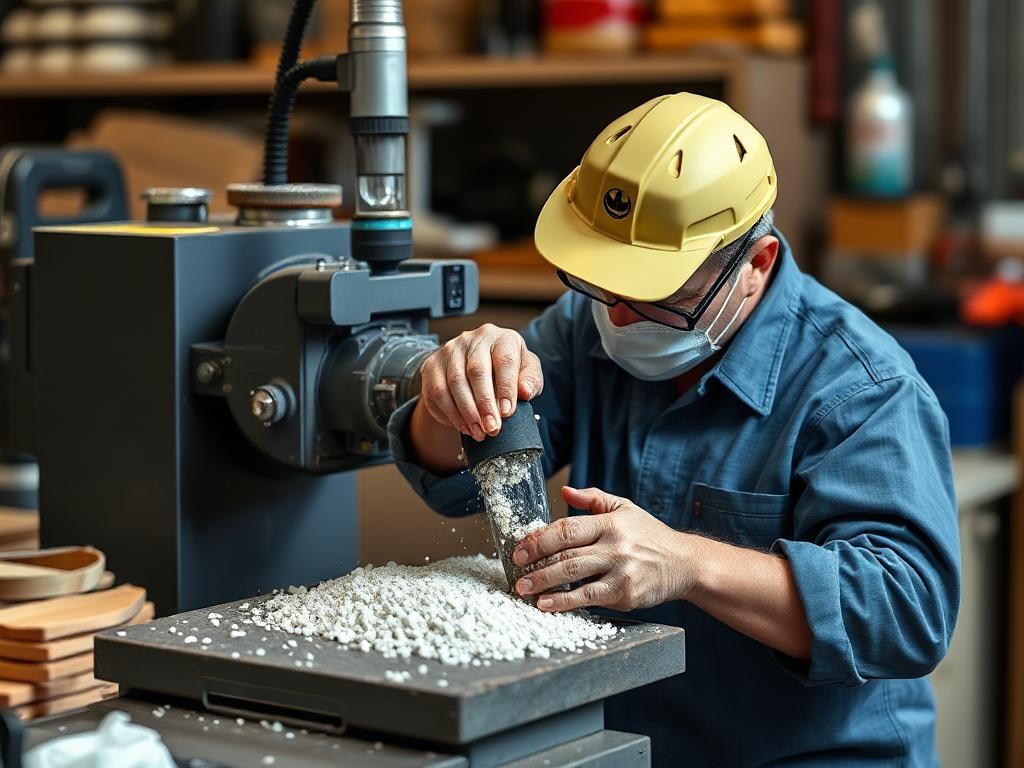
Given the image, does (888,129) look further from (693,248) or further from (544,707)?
(544,707)

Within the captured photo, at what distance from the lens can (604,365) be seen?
147 centimetres

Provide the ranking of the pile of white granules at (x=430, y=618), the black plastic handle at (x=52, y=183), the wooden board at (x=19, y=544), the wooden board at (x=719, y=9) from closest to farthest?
the pile of white granules at (x=430, y=618) → the wooden board at (x=19, y=544) → the black plastic handle at (x=52, y=183) → the wooden board at (x=719, y=9)

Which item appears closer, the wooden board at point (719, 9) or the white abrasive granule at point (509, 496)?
the white abrasive granule at point (509, 496)

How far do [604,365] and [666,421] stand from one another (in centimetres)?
11

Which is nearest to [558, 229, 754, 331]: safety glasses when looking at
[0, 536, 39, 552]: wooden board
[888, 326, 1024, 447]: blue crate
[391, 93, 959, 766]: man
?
[391, 93, 959, 766]: man

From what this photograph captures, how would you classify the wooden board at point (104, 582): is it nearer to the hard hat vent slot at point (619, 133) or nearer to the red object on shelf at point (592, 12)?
the hard hat vent slot at point (619, 133)

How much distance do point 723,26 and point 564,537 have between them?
5.25ft

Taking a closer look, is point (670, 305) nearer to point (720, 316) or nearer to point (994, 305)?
point (720, 316)

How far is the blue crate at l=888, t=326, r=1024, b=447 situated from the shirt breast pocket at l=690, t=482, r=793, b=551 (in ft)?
3.64

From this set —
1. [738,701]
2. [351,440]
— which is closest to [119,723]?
[351,440]

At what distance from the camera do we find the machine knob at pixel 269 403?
4.35 feet

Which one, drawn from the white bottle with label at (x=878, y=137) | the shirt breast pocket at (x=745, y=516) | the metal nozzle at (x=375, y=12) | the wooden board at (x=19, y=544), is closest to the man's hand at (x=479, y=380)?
the shirt breast pocket at (x=745, y=516)

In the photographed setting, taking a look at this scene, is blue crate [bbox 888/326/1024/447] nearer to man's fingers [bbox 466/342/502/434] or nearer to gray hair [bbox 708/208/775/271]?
gray hair [bbox 708/208/775/271]

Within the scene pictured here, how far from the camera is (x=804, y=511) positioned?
1242 mm
